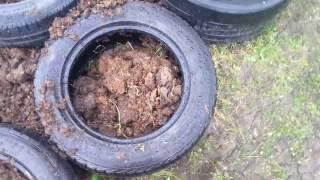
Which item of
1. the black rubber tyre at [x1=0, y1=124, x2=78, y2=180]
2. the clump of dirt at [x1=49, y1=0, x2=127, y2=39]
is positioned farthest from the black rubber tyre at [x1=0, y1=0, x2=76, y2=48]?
the black rubber tyre at [x1=0, y1=124, x2=78, y2=180]

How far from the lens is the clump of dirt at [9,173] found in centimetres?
414

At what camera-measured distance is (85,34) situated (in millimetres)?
4184

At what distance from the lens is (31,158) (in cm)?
407

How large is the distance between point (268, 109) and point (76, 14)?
171cm

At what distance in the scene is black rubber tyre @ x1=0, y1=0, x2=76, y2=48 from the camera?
4.21 meters

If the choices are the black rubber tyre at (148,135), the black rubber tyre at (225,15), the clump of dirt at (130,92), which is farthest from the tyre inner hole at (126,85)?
the black rubber tyre at (225,15)

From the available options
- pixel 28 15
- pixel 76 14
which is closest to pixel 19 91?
pixel 28 15

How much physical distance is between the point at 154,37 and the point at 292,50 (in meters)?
1.31

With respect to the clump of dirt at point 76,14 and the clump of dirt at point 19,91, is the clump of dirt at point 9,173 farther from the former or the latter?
the clump of dirt at point 76,14

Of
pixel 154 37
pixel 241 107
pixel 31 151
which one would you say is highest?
pixel 154 37

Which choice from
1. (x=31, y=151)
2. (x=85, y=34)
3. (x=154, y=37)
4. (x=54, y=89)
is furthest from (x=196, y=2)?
(x=31, y=151)

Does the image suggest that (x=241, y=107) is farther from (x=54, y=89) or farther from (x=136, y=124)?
(x=54, y=89)

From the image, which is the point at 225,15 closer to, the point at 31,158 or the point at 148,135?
the point at 148,135

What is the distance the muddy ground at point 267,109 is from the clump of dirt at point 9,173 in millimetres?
567
